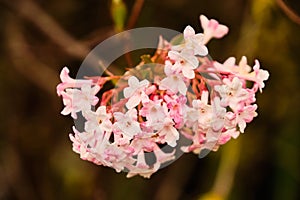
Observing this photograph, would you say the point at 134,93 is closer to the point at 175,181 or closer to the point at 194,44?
the point at 194,44

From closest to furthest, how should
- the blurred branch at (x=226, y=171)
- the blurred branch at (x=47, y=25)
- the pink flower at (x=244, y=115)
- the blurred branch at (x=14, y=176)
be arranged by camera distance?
the pink flower at (x=244, y=115), the blurred branch at (x=226, y=171), the blurred branch at (x=47, y=25), the blurred branch at (x=14, y=176)

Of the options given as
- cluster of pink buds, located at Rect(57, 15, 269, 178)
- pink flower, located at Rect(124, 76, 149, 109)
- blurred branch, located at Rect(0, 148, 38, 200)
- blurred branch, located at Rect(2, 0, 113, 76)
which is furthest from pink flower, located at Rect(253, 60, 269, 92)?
blurred branch, located at Rect(0, 148, 38, 200)

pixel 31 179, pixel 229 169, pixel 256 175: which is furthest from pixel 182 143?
pixel 31 179

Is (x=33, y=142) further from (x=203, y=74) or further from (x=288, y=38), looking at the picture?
(x=203, y=74)

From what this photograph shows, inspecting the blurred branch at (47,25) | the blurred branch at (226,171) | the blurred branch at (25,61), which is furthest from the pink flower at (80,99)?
the blurred branch at (25,61)

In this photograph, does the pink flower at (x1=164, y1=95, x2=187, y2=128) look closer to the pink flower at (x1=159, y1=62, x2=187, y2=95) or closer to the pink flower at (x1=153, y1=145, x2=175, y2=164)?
the pink flower at (x1=159, y1=62, x2=187, y2=95)

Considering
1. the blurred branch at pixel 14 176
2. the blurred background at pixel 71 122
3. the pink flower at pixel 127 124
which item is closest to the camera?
the pink flower at pixel 127 124

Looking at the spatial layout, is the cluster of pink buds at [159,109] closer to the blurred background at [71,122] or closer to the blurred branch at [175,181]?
the blurred background at [71,122]

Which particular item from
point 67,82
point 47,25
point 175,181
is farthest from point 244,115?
point 175,181
